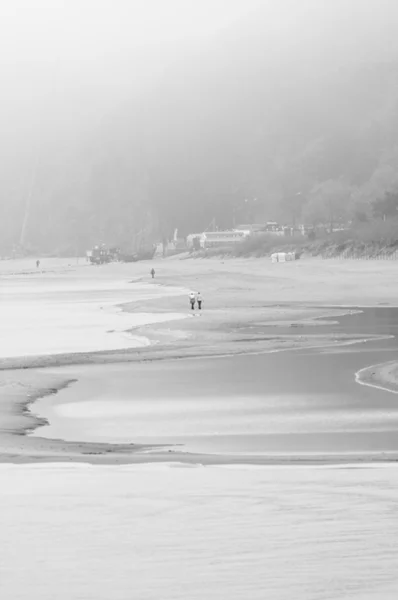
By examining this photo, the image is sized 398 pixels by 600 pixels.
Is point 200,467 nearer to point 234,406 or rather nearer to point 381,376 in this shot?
point 234,406

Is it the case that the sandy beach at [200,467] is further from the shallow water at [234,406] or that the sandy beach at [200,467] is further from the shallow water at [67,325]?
the shallow water at [67,325]

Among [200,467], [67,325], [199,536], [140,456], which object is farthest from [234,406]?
[67,325]

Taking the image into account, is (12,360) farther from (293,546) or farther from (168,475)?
(293,546)

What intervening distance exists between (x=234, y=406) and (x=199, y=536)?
455 inches

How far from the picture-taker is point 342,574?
6.90 metres

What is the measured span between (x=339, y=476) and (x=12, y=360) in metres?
18.8

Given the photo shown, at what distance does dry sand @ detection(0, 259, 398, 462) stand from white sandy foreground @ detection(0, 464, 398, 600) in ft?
9.36

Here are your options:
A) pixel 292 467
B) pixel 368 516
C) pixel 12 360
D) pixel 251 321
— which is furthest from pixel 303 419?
pixel 251 321

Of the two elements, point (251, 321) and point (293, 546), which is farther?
point (251, 321)

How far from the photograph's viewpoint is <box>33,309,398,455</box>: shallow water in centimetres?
1555

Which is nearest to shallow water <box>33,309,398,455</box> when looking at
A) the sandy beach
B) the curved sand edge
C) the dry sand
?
the sandy beach

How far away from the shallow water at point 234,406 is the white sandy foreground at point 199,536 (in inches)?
162

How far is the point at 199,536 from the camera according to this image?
7961 mm

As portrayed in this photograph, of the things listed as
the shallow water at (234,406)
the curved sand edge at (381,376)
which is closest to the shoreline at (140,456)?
the shallow water at (234,406)
